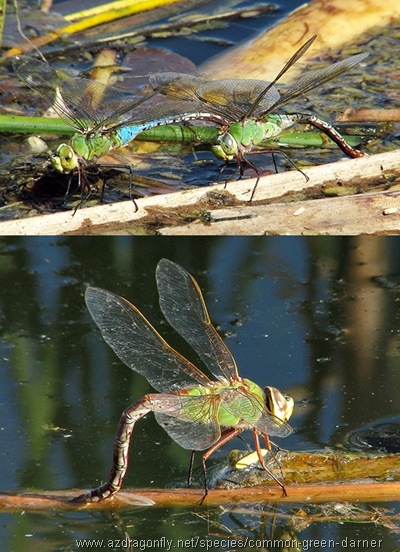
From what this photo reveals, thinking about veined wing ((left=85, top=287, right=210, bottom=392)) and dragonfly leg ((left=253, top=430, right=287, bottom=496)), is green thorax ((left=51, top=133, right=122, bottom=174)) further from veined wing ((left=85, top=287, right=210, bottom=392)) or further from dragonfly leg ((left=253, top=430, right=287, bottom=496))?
dragonfly leg ((left=253, top=430, right=287, bottom=496))

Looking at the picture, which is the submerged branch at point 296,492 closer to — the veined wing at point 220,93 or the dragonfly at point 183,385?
the dragonfly at point 183,385

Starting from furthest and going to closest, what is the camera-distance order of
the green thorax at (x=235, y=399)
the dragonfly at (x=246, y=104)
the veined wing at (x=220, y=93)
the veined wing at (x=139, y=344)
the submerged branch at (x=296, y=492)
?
the veined wing at (x=220, y=93), the dragonfly at (x=246, y=104), the veined wing at (x=139, y=344), the green thorax at (x=235, y=399), the submerged branch at (x=296, y=492)

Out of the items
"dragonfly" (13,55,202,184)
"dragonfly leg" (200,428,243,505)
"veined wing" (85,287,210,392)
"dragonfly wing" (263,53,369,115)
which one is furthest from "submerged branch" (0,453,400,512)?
"dragonfly wing" (263,53,369,115)

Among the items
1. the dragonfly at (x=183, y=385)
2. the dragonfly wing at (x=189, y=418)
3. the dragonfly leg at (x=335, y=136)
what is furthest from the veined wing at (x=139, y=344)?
the dragonfly leg at (x=335, y=136)

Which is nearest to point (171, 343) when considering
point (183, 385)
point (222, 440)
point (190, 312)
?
point (190, 312)

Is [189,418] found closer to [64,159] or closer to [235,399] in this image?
[235,399]
